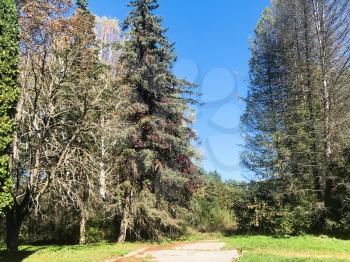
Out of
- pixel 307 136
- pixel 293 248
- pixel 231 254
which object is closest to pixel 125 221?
pixel 231 254

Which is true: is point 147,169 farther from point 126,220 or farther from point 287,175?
point 287,175

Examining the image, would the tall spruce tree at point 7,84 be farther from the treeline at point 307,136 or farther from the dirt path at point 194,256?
the treeline at point 307,136

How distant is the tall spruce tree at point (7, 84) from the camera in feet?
37.7

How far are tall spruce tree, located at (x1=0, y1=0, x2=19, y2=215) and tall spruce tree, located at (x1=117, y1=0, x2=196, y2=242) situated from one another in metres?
7.22

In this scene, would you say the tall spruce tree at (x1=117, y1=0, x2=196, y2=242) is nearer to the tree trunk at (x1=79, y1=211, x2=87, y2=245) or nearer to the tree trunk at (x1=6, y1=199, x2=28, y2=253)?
the tree trunk at (x1=79, y1=211, x2=87, y2=245)

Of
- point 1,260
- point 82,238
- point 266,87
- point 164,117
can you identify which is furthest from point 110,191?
point 266,87

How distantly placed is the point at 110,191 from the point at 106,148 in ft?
9.94

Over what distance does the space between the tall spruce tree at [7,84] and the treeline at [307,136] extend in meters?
13.4

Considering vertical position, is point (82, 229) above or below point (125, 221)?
below

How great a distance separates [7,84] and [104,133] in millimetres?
5685

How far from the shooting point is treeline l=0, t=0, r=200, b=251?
15.5 meters

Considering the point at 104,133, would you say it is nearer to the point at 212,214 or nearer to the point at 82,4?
the point at 82,4

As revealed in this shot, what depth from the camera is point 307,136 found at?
2122cm

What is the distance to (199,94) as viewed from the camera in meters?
22.0
